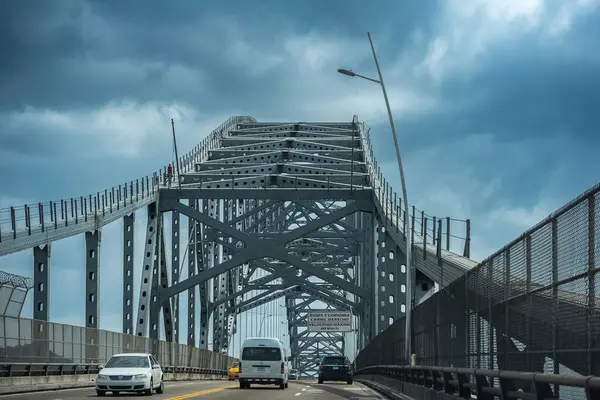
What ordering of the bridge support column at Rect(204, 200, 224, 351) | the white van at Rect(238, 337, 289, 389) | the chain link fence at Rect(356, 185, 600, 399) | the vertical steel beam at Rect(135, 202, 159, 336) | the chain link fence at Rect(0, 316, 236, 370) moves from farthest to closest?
1. the bridge support column at Rect(204, 200, 224, 351)
2. the vertical steel beam at Rect(135, 202, 159, 336)
3. the white van at Rect(238, 337, 289, 389)
4. the chain link fence at Rect(0, 316, 236, 370)
5. the chain link fence at Rect(356, 185, 600, 399)

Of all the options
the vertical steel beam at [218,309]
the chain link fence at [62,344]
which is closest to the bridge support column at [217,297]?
the vertical steel beam at [218,309]

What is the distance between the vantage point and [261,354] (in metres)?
41.8

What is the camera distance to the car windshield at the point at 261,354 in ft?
136

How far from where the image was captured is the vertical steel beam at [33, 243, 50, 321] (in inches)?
1726

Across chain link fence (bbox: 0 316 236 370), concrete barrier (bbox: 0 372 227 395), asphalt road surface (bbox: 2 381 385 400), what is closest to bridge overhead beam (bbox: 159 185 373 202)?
chain link fence (bbox: 0 316 236 370)

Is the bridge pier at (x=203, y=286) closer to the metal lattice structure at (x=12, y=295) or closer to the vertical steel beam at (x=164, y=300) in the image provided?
the vertical steel beam at (x=164, y=300)

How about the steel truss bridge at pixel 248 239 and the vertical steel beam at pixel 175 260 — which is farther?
the vertical steel beam at pixel 175 260

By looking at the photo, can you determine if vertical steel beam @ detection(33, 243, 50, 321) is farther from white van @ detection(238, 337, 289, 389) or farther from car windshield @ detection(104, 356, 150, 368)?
car windshield @ detection(104, 356, 150, 368)

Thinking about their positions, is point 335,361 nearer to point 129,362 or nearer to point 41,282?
point 41,282

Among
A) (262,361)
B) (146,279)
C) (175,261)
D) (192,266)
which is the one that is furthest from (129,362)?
(192,266)

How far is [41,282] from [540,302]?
34405mm

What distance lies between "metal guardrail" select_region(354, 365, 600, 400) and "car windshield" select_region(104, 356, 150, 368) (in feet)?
22.7

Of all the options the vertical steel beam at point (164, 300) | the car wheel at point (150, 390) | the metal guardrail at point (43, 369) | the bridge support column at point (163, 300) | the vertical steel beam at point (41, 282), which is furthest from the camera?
the vertical steel beam at point (164, 300)

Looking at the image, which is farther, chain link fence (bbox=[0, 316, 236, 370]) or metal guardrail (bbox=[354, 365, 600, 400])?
chain link fence (bbox=[0, 316, 236, 370])
